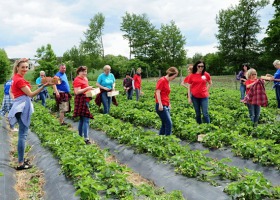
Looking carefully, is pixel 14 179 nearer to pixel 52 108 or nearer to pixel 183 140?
pixel 183 140

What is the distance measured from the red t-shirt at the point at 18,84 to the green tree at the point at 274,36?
108 feet

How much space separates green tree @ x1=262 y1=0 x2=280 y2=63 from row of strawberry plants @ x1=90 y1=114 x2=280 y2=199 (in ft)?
102

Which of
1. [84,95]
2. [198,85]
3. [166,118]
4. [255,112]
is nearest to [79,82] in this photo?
[84,95]

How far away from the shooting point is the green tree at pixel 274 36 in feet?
109

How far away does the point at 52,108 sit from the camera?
12.9 m

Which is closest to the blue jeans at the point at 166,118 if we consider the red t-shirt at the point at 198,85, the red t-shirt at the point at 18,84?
the red t-shirt at the point at 198,85

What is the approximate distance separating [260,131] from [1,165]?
16.8 ft

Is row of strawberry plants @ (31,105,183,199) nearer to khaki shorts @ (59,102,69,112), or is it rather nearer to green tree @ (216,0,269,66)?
khaki shorts @ (59,102,69,112)

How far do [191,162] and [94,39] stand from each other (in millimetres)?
53848

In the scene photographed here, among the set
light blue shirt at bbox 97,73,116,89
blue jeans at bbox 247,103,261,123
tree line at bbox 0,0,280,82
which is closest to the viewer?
blue jeans at bbox 247,103,261,123

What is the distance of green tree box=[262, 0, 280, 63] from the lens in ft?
109

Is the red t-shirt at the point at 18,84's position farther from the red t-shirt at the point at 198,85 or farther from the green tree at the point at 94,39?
the green tree at the point at 94,39

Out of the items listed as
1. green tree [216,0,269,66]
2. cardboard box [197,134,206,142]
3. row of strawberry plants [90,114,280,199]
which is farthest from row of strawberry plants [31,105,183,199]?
green tree [216,0,269,66]

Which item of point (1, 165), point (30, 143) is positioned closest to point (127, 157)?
point (1, 165)
